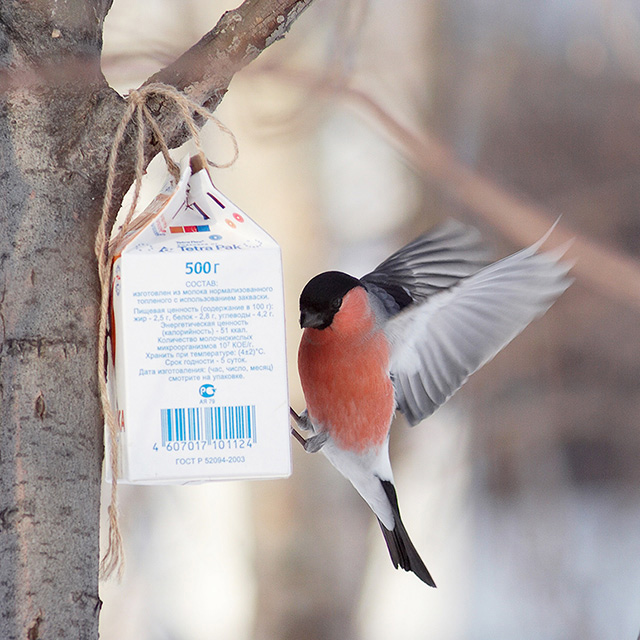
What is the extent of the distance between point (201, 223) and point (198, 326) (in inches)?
2.8

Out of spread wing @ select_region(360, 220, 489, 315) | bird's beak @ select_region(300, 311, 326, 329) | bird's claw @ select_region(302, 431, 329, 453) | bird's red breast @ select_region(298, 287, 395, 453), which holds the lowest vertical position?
bird's claw @ select_region(302, 431, 329, 453)

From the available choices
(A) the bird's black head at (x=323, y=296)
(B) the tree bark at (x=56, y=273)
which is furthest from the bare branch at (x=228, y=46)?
(A) the bird's black head at (x=323, y=296)

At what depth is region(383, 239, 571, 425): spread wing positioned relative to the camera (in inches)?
22.6

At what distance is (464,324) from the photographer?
62 centimetres

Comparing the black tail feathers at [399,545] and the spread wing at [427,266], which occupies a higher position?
the spread wing at [427,266]

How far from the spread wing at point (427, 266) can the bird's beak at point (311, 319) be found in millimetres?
78

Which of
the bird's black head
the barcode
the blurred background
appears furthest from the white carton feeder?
the blurred background

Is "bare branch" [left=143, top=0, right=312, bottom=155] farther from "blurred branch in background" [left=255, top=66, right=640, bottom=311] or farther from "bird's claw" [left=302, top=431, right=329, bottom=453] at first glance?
"blurred branch in background" [left=255, top=66, right=640, bottom=311]

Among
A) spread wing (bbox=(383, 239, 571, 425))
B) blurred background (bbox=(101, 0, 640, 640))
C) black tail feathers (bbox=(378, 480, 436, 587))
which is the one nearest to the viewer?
spread wing (bbox=(383, 239, 571, 425))

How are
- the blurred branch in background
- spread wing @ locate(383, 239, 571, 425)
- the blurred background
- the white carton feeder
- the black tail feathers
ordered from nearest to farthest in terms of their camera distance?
the white carton feeder
spread wing @ locate(383, 239, 571, 425)
the black tail feathers
the blurred branch in background
the blurred background

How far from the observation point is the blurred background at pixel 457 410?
1.61 metres

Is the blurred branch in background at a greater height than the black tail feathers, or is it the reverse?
the blurred branch in background

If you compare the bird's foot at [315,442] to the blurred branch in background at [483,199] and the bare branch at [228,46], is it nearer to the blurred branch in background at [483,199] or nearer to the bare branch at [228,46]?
the bare branch at [228,46]

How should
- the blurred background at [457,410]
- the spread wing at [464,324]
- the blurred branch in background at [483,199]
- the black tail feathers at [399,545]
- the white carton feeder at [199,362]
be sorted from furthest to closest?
the blurred background at [457,410], the blurred branch in background at [483,199], the black tail feathers at [399,545], the spread wing at [464,324], the white carton feeder at [199,362]
